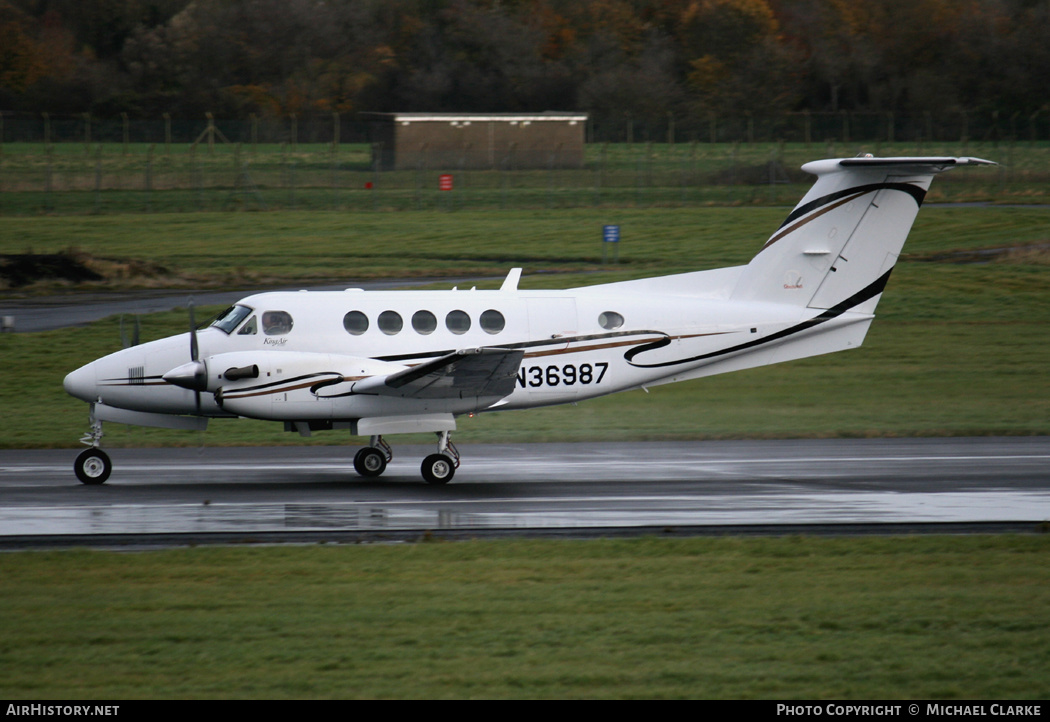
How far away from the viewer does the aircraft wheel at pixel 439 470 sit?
49.8 ft

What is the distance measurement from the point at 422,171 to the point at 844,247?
36886 millimetres

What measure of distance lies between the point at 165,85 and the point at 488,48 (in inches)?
788

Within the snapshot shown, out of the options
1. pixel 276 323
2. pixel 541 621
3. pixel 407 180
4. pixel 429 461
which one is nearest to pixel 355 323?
pixel 276 323

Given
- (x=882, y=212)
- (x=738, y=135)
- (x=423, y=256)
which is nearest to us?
(x=882, y=212)

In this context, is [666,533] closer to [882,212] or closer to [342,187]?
[882,212]

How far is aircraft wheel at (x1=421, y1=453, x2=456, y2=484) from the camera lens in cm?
1517

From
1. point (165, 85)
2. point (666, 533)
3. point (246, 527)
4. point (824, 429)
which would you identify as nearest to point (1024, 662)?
point (666, 533)

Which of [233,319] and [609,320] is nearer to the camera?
[233,319]

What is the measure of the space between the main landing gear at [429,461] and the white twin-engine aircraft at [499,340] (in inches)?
0.8

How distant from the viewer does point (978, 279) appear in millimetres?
33281

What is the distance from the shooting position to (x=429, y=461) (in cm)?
1523

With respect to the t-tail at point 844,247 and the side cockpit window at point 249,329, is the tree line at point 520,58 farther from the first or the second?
the side cockpit window at point 249,329

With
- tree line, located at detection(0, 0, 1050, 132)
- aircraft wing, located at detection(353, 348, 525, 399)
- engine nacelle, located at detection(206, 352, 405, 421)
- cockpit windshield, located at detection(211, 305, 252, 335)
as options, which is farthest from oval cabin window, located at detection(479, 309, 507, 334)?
tree line, located at detection(0, 0, 1050, 132)

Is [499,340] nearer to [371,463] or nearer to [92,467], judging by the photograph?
[371,463]
